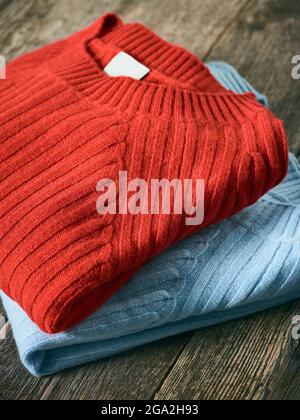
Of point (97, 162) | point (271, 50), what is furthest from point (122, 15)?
point (97, 162)

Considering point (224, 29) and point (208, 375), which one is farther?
point (224, 29)

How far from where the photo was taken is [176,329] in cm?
80

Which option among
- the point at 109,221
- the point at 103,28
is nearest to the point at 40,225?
the point at 109,221

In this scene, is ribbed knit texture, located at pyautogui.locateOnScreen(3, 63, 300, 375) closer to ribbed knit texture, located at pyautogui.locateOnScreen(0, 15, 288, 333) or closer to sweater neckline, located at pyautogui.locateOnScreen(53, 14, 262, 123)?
ribbed knit texture, located at pyautogui.locateOnScreen(0, 15, 288, 333)

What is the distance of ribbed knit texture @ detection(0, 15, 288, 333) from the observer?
682 millimetres

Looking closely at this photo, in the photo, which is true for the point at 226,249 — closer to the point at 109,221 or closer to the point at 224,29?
the point at 109,221

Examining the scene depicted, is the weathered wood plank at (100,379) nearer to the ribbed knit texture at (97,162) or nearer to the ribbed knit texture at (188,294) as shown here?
the ribbed knit texture at (188,294)

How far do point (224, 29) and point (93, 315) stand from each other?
0.66m

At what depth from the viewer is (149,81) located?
0.84m

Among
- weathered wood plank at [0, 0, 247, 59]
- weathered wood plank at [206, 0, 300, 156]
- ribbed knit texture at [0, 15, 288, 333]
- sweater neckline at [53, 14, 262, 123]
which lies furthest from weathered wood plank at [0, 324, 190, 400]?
weathered wood plank at [0, 0, 247, 59]

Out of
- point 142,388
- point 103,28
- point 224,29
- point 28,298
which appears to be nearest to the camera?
point 28,298

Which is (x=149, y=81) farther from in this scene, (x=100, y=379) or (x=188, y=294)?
(x=100, y=379)

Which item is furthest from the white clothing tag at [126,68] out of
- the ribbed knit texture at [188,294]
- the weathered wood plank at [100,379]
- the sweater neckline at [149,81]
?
the weathered wood plank at [100,379]

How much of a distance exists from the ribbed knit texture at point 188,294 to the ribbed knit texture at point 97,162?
0.04 metres
